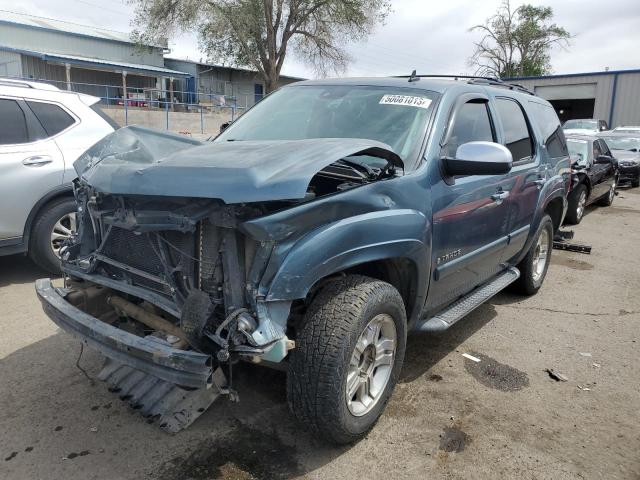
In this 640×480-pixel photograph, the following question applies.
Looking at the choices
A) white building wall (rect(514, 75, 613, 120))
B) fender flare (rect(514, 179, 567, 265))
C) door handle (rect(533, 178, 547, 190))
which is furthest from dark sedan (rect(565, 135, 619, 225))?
white building wall (rect(514, 75, 613, 120))

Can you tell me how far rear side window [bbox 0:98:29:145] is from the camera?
16.6 feet

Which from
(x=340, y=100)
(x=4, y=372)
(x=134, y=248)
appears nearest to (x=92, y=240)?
(x=134, y=248)

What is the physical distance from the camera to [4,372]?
3477mm

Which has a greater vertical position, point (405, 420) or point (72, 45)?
point (72, 45)

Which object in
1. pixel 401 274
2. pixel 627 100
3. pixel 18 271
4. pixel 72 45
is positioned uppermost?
pixel 72 45

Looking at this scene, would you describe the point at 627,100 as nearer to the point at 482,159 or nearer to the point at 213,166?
the point at 482,159

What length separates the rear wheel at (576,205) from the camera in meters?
9.70

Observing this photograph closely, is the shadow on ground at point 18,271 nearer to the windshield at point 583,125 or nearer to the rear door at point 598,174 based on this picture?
the rear door at point 598,174

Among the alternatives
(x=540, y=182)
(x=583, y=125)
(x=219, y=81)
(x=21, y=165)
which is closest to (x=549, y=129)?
(x=540, y=182)

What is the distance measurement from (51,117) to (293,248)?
426cm

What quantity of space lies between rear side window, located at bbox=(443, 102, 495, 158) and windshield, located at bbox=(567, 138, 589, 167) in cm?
683

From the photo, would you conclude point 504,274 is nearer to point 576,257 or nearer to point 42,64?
point 576,257

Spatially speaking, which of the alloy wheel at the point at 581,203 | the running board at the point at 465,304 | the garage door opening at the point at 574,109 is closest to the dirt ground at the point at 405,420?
the running board at the point at 465,304

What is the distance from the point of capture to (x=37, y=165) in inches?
201
